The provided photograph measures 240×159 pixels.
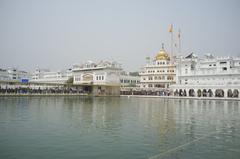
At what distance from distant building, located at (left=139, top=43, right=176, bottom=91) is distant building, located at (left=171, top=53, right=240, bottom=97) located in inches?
189

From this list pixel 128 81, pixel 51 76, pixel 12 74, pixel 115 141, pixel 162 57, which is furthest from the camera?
pixel 12 74

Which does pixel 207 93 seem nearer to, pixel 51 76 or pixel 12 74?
pixel 51 76

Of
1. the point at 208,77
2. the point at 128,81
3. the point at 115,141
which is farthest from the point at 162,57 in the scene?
the point at 115,141

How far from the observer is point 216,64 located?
4828cm

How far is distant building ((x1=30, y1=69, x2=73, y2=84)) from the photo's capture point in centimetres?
8281

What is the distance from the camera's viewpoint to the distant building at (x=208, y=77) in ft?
142

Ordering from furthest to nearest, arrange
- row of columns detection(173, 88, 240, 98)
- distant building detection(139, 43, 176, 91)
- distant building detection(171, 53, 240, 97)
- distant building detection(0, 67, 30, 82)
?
distant building detection(0, 67, 30, 82) < distant building detection(139, 43, 176, 91) < distant building detection(171, 53, 240, 97) < row of columns detection(173, 88, 240, 98)

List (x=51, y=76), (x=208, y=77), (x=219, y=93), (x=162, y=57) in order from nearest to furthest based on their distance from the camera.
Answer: (x=219, y=93)
(x=208, y=77)
(x=162, y=57)
(x=51, y=76)

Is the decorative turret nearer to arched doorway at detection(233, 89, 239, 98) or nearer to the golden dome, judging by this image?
the golden dome

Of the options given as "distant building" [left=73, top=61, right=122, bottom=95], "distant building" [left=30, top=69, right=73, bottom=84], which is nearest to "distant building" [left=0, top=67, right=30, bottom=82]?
"distant building" [left=30, top=69, right=73, bottom=84]

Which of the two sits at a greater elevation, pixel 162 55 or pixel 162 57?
pixel 162 55

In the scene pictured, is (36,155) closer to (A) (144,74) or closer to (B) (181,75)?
(B) (181,75)

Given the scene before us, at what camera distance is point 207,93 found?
44.9 metres

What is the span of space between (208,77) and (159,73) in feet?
45.5
